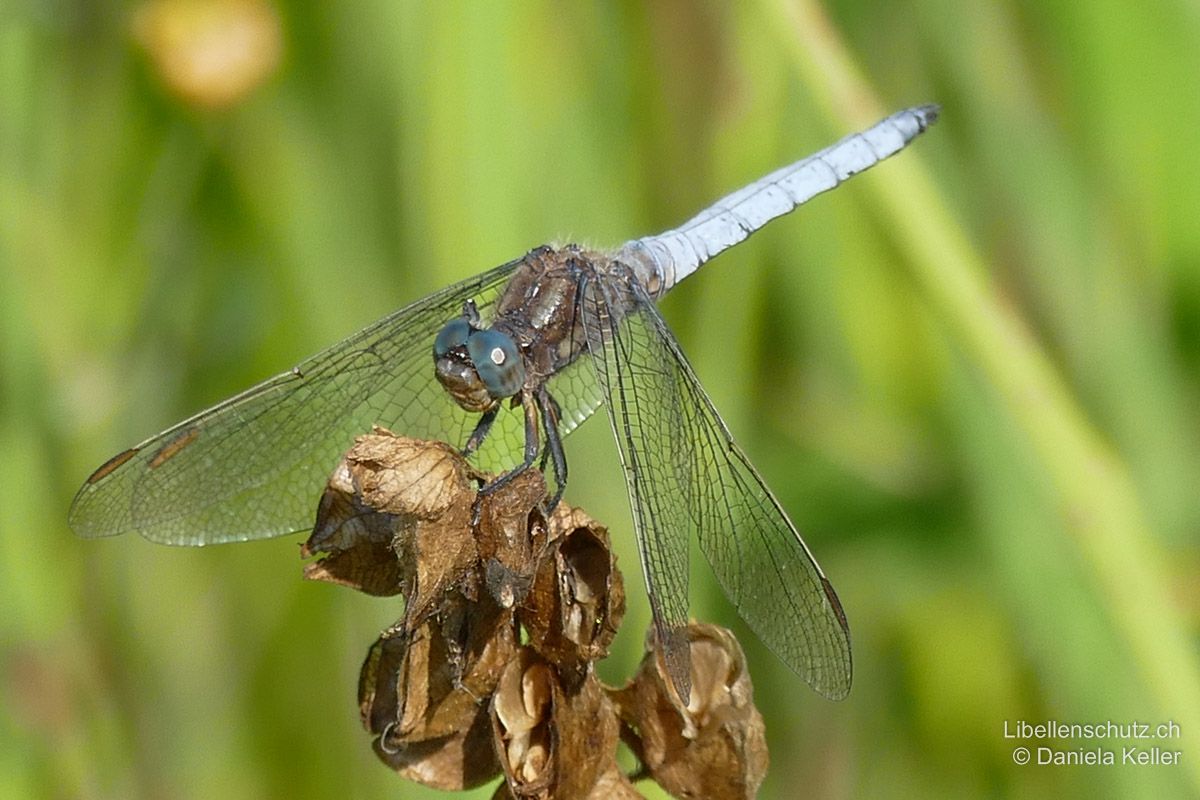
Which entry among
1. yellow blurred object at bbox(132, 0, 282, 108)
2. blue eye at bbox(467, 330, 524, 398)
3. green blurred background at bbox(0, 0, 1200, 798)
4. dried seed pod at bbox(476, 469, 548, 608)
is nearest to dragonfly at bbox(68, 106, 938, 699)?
blue eye at bbox(467, 330, 524, 398)

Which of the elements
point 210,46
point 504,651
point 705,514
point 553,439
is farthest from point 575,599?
point 210,46

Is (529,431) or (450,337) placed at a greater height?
(450,337)

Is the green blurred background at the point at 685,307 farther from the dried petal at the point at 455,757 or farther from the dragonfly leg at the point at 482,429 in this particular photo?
the dried petal at the point at 455,757

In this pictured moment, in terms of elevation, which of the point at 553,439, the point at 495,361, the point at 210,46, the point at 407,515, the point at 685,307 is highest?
the point at 210,46

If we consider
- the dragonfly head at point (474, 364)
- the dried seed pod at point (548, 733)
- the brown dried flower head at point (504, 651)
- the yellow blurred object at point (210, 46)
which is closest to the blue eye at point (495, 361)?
the dragonfly head at point (474, 364)

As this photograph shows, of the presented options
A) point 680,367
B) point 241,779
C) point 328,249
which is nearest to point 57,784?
point 241,779

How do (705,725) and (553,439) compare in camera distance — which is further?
(553,439)

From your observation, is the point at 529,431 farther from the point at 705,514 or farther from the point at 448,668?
the point at 448,668

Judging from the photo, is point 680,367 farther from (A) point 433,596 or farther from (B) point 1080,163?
(B) point 1080,163
